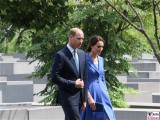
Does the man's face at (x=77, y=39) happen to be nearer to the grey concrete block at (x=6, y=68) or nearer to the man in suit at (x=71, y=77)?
the man in suit at (x=71, y=77)

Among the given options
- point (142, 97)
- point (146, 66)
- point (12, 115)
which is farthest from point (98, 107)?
point (146, 66)

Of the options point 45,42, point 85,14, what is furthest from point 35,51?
point 85,14

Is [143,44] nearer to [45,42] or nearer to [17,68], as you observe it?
[45,42]

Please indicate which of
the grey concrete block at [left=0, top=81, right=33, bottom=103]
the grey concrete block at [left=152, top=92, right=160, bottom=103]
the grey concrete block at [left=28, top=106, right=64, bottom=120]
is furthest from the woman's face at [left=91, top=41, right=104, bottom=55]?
the grey concrete block at [left=0, top=81, right=33, bottom=103]

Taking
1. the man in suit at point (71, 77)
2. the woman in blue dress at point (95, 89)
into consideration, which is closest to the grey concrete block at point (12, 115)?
the woman in blue dress at point (95, 89)

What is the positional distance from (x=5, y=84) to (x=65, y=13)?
15485 millimetres

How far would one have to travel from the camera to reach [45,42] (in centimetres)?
1473

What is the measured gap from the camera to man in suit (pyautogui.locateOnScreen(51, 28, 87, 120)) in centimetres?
697

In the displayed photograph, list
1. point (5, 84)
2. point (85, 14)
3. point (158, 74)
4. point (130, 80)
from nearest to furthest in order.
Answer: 1. point (85, 14)
2. point (5, 84)
3. point (130, 80)
4. point (158, 74)

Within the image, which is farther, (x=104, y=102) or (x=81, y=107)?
(x=104, y=102)

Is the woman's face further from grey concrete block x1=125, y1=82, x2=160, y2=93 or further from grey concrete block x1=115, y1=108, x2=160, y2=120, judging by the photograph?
grey concrete block x1=125, y1=82, x2=160, y2=93

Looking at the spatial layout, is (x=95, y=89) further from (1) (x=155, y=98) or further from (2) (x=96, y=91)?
(1) (x=155, y=98)

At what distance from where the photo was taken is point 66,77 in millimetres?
7094

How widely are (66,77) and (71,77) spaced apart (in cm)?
6
